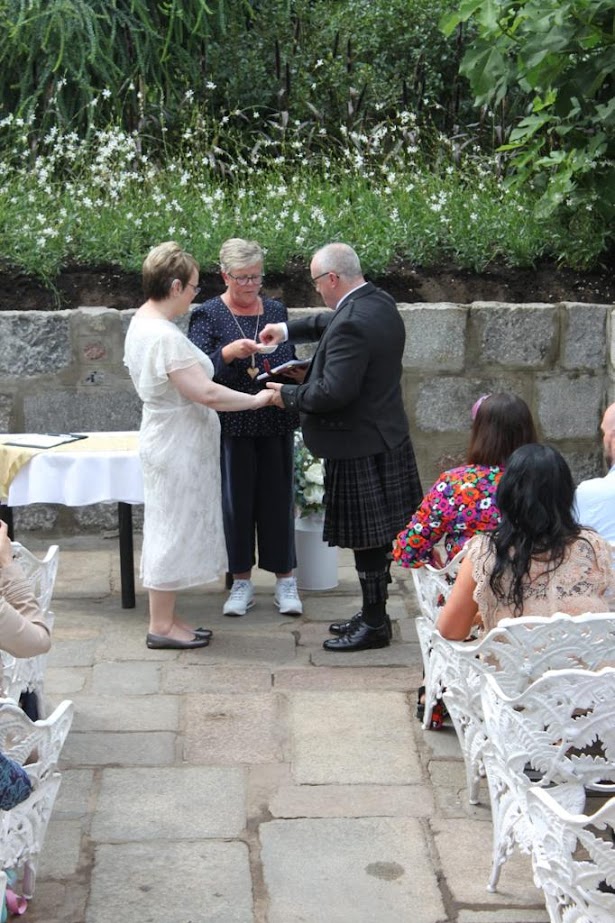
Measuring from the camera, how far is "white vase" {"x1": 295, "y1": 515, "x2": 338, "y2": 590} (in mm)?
6469

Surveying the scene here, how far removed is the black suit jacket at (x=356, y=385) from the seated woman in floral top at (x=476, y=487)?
2.78 ft

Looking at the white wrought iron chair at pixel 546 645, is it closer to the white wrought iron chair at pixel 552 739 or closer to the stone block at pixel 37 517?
the white wrought iron chair at pixel 552 739

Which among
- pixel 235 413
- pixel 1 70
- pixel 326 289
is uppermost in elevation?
pixel 1 70

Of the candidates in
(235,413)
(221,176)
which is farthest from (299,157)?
(235,413)

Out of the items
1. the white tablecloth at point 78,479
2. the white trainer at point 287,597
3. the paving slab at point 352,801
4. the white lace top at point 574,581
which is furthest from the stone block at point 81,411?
the white lace top at point 574,581

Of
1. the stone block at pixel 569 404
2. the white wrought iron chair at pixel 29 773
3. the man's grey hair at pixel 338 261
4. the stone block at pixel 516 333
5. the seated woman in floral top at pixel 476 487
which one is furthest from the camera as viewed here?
the stone block at pixel 569 404

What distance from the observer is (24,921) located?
11.7ft

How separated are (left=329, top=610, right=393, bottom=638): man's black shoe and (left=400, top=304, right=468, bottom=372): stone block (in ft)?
6.21

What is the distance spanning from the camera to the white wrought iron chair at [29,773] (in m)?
3.27

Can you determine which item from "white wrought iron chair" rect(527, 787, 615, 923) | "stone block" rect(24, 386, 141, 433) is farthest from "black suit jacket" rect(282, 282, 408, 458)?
"white wrought iron chair" rect(527, 787, 615, 923)

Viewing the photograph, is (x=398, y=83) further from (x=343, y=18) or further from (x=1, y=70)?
(x=1, y=70)

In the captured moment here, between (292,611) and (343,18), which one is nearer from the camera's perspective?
(292,611)

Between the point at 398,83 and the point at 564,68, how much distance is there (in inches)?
153

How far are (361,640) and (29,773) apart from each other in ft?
8.28
